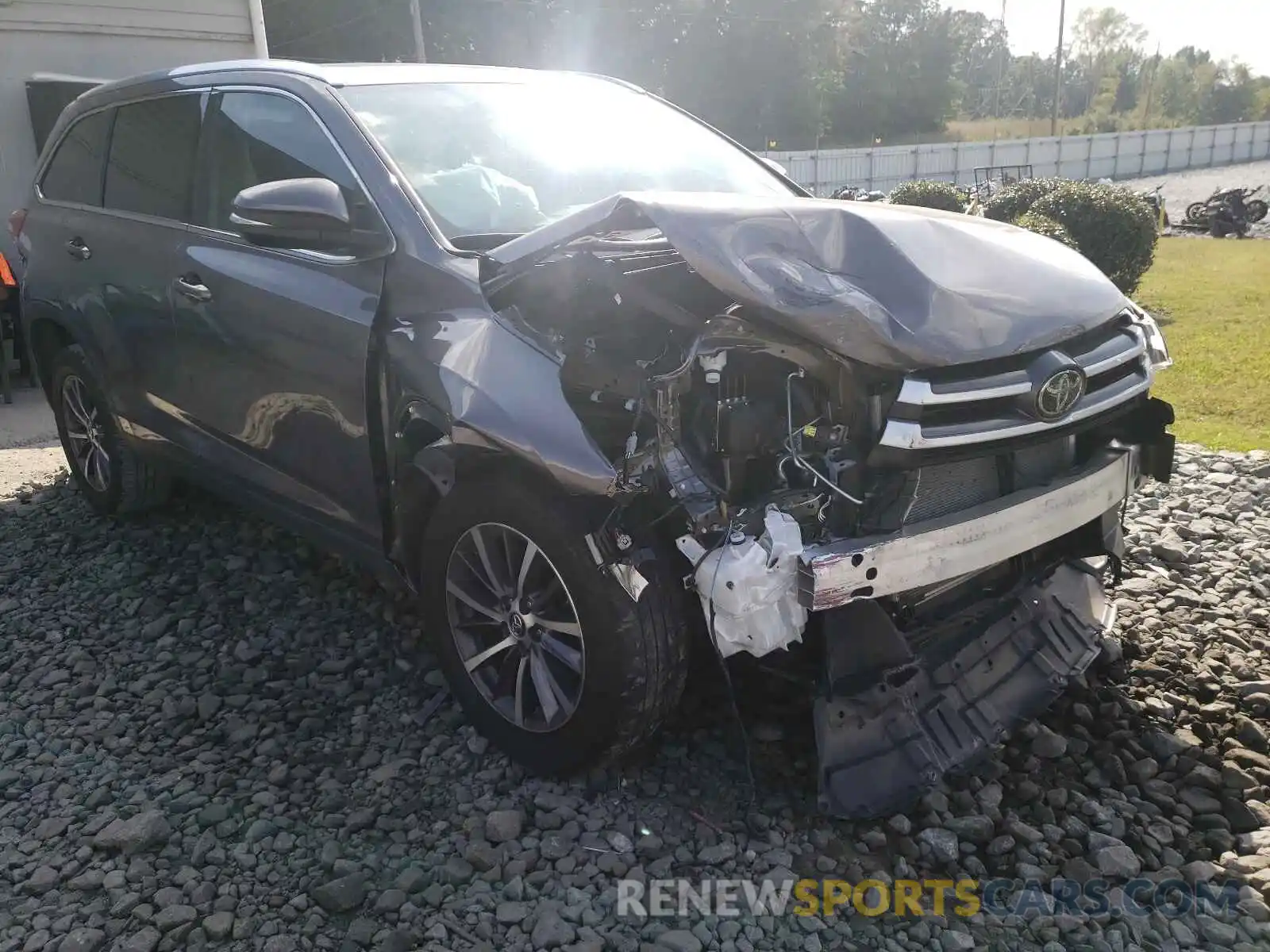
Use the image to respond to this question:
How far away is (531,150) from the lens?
365 cm

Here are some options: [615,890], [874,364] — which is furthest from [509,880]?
[874,364]

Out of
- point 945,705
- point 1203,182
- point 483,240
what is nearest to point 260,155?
point 483,240

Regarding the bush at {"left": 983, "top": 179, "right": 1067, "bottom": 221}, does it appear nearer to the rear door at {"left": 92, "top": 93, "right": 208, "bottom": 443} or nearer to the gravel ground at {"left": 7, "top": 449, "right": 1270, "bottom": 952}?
the gravel ground at {"left": 7, "top": 449, "right": 1270, "bottom": 952}

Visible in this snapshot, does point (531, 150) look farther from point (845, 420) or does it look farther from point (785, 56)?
point (785, 56)

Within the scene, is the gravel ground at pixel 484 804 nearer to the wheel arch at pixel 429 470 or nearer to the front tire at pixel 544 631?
the front tire at pixel 544 631

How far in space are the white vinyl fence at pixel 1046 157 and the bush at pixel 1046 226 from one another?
52.9 feet

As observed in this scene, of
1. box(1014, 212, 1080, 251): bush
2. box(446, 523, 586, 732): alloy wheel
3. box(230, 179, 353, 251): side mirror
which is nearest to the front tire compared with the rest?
box(446, 523, 586, 732): alloy wheel

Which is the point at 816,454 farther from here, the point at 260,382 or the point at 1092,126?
the point at 1092,126

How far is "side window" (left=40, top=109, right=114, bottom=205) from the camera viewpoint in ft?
15.8

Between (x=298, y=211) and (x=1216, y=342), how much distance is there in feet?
28.8

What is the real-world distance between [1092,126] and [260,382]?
240ft

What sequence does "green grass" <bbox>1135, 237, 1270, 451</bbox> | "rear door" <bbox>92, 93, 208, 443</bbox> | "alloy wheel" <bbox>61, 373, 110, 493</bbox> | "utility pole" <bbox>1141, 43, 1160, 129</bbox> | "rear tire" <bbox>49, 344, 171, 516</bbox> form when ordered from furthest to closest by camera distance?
1. "utility pole" <bbox>1141, 43, 1160, 129</bbox>
2. "green grass" <bbox>1135, 237, 1270, 451</bbox>
3. "alloy wheel" <bbox>61, 373, 110, 493</bbox>
4. "rear tire" <bbox>49, 344, 171, 516</bbox>
5. "rear door" <bbox>92, 93, 208, 443</bbox>

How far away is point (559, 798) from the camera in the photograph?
9.85 ft

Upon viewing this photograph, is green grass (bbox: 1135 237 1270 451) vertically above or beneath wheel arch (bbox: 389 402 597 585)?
beneath
